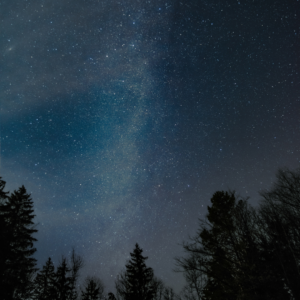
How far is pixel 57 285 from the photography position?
24578 mm

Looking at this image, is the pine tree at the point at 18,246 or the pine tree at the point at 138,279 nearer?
the pine tree at the point at 18,246

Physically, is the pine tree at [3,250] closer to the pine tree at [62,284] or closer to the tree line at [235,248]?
the tree line at [235,248]

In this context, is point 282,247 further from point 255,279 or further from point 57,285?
point 57,285

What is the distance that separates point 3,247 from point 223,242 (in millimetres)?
15333

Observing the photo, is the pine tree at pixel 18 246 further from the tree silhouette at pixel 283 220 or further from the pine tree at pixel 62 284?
the tree silhouette at pixel 283 220

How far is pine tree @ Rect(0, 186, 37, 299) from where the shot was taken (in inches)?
594

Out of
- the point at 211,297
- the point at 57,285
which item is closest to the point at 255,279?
the point at 211,297

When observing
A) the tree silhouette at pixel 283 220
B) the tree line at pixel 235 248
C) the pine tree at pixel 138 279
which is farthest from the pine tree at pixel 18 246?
the tree silhouette at pixel 283 220

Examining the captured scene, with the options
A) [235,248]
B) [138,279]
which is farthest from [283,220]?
[138,279]

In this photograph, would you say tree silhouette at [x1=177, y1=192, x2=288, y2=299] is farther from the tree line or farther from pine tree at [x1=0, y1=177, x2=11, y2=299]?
pine tree at [x1=0, y1=177, x2=11, y2=299]

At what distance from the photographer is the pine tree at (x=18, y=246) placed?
15.1 metres

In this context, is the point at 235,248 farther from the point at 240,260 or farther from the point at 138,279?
the point at 138,279

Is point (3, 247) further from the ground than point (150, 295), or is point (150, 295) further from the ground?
point (3, 247)

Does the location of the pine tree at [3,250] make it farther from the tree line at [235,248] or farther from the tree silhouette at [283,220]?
the tree silhouette at [283,220]
